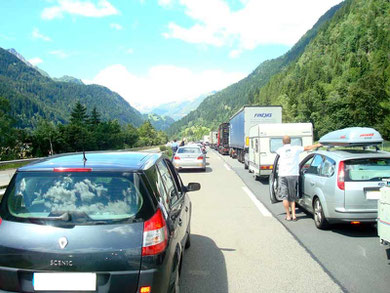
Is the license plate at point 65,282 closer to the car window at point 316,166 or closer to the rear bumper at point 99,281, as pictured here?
the rear bumper at point 99,281

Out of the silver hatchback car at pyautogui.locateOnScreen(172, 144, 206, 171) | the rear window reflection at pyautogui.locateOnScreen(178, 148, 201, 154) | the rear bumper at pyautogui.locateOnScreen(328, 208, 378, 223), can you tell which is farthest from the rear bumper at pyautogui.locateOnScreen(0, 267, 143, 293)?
the rear window reflection at pyautogui.locateOnScreen(178, 148, 201, 154)

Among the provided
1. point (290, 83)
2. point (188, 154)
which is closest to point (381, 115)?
point (290, 83)

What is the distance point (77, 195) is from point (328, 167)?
5002 mm

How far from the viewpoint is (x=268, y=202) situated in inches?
388

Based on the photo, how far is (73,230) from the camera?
9.25 ft

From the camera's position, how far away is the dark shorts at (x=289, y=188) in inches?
291

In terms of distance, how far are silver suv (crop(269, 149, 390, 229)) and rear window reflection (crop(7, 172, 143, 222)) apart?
166 inches

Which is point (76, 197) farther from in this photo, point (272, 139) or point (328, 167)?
point (272, 139)

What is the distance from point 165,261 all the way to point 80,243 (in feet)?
2.24

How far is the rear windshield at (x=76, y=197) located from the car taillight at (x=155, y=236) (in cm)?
11

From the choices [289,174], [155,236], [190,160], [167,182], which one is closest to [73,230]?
[155,236]

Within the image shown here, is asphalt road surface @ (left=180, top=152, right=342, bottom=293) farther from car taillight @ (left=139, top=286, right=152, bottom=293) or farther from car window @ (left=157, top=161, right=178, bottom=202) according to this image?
car taillight @ (left=139, top=286, right=152, bottom=293)

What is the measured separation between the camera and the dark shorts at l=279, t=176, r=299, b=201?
7383 mm

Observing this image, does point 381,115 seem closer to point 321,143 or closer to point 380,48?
point 380,48
